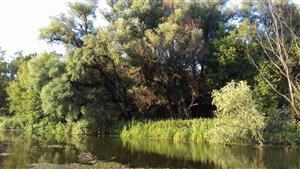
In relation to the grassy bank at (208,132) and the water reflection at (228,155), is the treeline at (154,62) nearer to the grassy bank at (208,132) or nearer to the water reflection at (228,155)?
the grassy bank at (208,132)

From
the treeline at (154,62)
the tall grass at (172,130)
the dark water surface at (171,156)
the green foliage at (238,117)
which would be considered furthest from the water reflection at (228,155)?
the treeline at (154,62)

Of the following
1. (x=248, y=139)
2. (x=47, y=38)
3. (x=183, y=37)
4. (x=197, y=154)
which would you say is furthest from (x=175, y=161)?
(x=47, y=38)

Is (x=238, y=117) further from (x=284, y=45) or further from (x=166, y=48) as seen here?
(x=166, y=48)

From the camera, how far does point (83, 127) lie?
42.5m

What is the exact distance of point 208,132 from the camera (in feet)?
108

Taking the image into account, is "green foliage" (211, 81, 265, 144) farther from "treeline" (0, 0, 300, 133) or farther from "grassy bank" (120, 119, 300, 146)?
"treeline" (0, 0, 300, 133)

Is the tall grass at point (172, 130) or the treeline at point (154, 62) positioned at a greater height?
the treeline at point (154, 62)

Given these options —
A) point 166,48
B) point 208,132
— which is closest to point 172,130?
point 208,132

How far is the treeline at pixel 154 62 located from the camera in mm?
41156

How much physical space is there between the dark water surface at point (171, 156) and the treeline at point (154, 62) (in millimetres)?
11593

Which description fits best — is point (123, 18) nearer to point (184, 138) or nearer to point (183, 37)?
point (183, 37)

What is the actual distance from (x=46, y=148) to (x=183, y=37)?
17.1 m

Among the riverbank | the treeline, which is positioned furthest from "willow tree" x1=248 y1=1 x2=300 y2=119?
the riverbank

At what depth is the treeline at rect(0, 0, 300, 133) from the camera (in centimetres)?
4116
